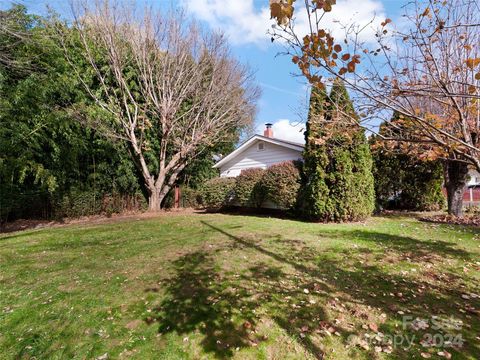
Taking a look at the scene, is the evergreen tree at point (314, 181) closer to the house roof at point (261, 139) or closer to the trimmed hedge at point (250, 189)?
the trimmed hedge at point (250, 189)

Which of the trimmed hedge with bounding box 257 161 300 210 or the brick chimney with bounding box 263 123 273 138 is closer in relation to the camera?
the trimmed hedge with bounding box 257 161 300 210

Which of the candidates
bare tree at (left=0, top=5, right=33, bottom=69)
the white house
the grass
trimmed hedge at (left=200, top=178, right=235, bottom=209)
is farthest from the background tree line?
the white house

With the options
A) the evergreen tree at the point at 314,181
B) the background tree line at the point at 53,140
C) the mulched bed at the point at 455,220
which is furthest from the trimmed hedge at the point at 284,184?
the background tree line at the point at 53,140

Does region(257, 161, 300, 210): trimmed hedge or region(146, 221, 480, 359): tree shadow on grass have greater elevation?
region(257, 161, 300, 210): trimmed hedge

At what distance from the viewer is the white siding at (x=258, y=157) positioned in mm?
13961

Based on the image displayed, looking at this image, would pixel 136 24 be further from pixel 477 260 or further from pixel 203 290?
pixel 477 260

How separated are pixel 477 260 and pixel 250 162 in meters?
11.7

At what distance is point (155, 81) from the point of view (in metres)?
13.4

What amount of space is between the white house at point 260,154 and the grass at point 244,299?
8016mm

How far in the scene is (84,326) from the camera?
10.0ft

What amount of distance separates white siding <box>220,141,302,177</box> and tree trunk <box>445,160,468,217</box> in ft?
18.7

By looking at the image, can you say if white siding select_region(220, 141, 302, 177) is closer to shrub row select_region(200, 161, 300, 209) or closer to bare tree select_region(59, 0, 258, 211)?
bare tree select_region(59, 0, 258, 211)

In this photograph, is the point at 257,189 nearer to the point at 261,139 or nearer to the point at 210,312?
the point at 261,139

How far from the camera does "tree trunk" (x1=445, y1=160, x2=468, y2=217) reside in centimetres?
923
